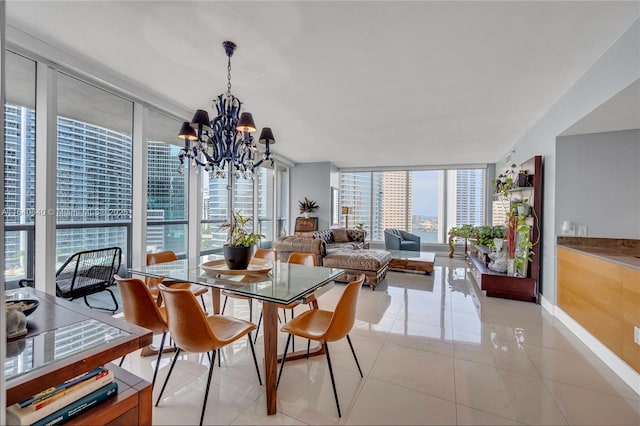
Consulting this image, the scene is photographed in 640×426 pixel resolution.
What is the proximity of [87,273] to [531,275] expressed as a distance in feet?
18.3

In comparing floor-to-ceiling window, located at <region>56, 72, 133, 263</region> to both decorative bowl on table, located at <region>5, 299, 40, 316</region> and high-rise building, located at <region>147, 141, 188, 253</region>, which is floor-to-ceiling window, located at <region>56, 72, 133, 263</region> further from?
decorative bowl on table, located at <region>5, 299, 40, 316</region>

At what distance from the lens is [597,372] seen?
2121 millimetres

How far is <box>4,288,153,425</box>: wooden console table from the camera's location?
0.88 meters

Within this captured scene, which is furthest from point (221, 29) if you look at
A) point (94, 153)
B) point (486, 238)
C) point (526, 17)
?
point (486, 238)

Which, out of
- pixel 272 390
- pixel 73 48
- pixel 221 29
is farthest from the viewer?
pixel 73 48

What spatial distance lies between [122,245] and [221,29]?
2.71 m

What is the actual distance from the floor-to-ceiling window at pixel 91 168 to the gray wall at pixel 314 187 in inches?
191

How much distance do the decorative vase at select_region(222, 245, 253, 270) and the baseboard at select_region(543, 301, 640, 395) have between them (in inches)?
123

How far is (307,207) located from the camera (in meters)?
7.52

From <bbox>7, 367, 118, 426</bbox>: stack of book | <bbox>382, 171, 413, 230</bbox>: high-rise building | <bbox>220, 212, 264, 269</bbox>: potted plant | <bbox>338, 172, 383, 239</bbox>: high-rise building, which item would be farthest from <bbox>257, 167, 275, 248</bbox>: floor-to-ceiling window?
<bbox>7, 367, 118, 426</bbox>: stack of book

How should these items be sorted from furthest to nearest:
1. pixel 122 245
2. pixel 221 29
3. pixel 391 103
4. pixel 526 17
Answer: pixel 391 103, pixel 122 245, pixel 221 29, pixel 526 17

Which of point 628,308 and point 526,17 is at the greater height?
A: point 526,17

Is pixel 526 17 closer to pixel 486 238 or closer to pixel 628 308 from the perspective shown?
pixel 628 308

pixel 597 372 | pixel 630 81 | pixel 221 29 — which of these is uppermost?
pixel 221 29
